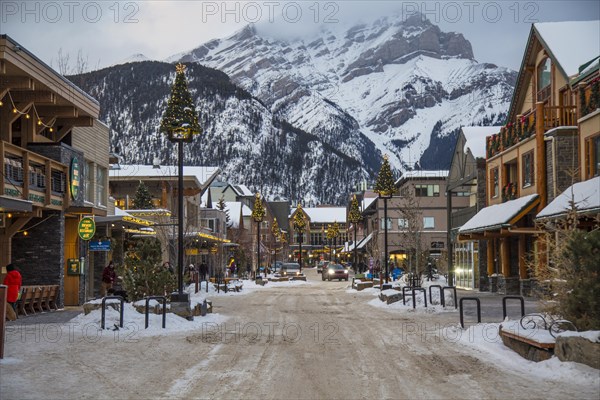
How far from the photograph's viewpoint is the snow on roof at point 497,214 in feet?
103

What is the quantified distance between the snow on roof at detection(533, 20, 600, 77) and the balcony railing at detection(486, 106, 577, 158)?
1.65 meters

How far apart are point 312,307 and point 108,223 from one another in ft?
35.1

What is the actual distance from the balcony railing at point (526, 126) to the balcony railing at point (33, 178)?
745 inches

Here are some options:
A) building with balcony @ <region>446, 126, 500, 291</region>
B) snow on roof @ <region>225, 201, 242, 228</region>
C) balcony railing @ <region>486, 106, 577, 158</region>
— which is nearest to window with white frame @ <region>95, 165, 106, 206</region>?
balcony railing @ <region>486, 106, 577, 158</region>

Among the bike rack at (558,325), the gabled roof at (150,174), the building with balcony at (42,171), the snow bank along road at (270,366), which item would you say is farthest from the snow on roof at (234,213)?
the bike rack at (558,325)

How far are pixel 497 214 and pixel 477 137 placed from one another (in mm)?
10346

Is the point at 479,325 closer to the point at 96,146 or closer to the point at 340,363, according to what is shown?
the point at 340,363

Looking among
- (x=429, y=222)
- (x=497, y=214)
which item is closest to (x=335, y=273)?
(x=429, y=222)

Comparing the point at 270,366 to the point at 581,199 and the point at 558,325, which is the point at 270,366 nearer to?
the point at 558,325

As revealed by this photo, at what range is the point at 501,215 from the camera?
33.3 metres

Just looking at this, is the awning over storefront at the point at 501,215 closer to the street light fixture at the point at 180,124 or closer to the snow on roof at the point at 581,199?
the snow on roof at the point at 581,199

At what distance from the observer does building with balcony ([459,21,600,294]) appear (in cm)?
2681

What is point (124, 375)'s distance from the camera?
11625mm

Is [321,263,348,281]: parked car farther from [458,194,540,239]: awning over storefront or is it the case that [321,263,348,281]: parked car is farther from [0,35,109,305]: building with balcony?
[0,35,109,305]: building with balcony
